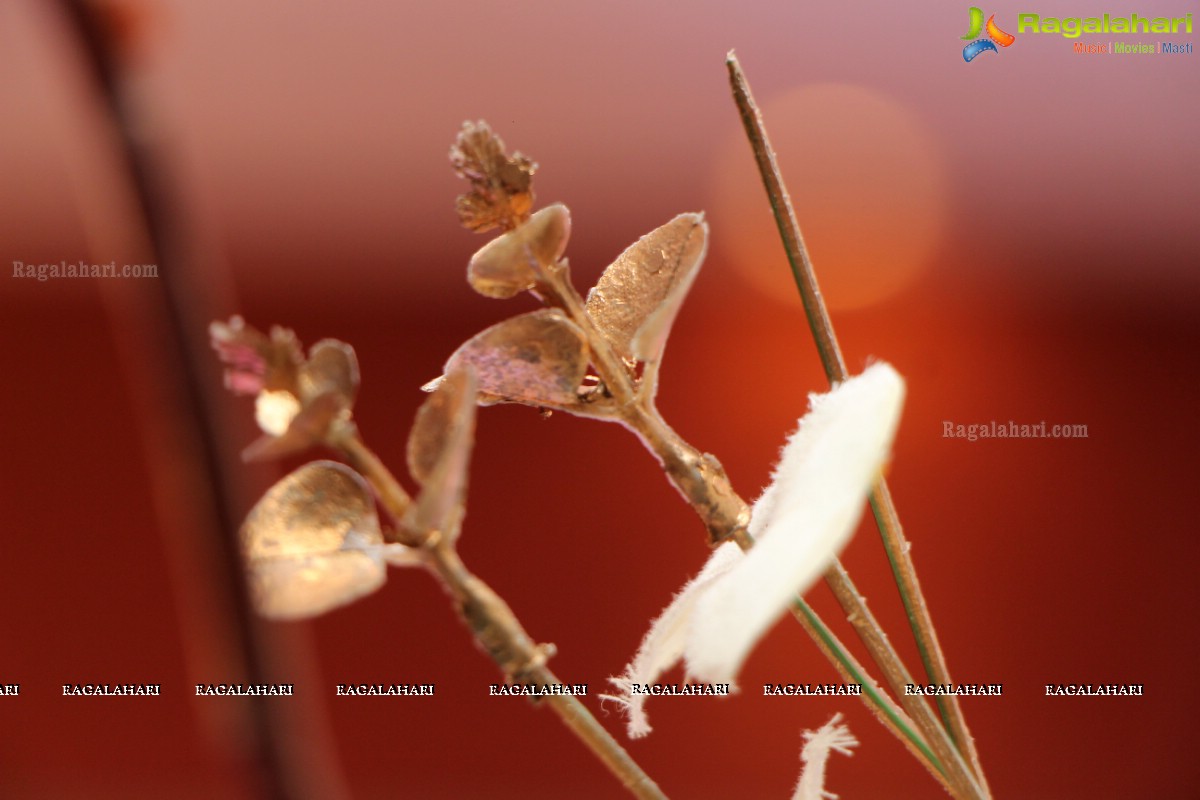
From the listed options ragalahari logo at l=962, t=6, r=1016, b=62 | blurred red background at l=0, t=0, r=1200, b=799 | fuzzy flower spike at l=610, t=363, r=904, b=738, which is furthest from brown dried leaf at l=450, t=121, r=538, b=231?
ragalahari logo at l=962, t=6, r=1016, b=62

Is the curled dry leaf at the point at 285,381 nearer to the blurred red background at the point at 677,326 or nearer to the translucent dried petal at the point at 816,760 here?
the translucent dried petal at the point at 816,760

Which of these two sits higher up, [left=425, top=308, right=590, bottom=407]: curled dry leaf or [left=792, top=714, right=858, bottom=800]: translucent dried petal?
[left=425, top=308, right=590, bottom=407]: curled dry leaf

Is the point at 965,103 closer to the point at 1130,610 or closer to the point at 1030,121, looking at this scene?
the point at 1030,121

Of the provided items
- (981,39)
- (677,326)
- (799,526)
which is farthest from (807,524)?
(981,39)

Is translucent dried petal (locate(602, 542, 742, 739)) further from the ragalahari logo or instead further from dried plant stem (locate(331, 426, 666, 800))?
the ragalahari logo

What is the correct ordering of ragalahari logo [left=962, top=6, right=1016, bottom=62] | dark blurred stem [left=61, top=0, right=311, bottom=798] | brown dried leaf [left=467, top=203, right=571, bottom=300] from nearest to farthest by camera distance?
dark blurred stem [left=61, top=0, right=311, bottom=798], brown dried leaf [left=467, top=203, right=571, bottom=300], ragalahari logo [left=962, top=6, right=1016, bottom=62]

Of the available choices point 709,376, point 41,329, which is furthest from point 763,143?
point 41,329
